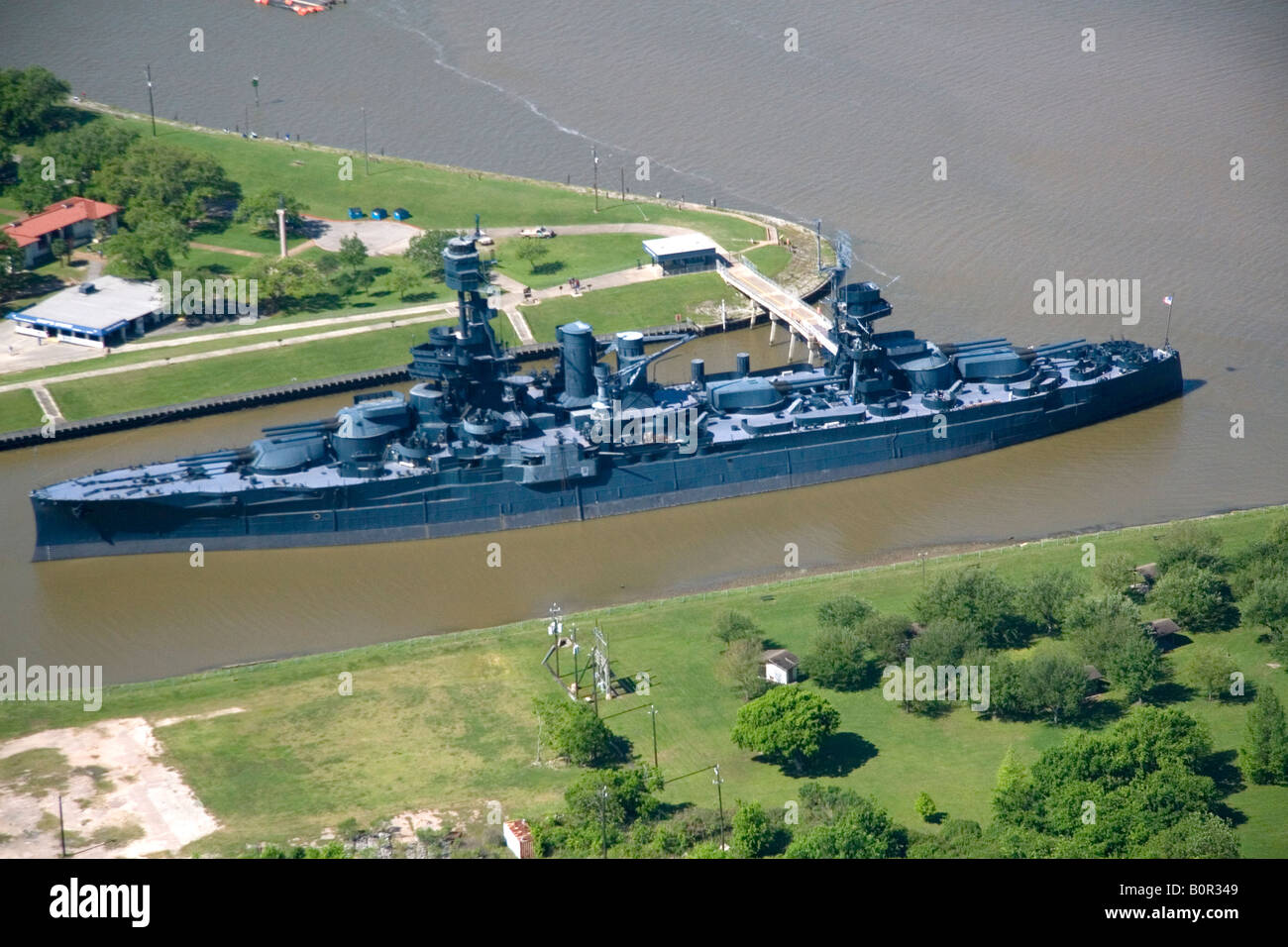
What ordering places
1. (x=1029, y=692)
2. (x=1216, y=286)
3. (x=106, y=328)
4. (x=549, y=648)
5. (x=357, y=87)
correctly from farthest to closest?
(x=357, y=87)
(x=1216, y=286)
(x=106, y=328)
(x=549, y=648)
(x=1029, y=692)

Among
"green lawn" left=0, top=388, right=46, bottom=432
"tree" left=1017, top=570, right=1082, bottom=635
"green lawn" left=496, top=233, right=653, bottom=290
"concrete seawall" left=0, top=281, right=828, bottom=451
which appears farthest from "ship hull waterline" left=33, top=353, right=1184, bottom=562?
"green lawn" left=496, top=233, right=653, bottom=290

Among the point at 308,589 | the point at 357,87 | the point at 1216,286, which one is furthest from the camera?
the point at 357,87

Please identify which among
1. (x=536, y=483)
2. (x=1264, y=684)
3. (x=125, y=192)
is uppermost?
(x=125, y=192)

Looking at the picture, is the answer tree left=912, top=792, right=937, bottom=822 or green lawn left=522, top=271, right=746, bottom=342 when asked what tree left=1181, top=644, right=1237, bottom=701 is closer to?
tree left=912, top=792, right=937, bottom=822

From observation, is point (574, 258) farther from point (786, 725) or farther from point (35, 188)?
point (786, 725)

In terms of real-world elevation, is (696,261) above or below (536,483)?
above

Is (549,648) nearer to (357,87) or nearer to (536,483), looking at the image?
(536,483)

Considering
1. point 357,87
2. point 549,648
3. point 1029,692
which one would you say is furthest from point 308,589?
point 357,87

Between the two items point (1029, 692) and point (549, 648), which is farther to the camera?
point (549, 648)
